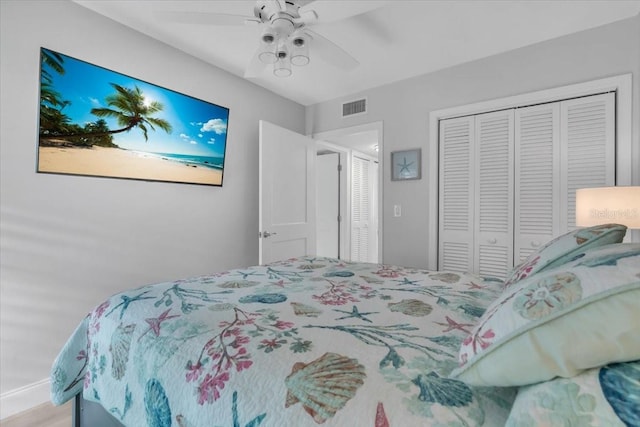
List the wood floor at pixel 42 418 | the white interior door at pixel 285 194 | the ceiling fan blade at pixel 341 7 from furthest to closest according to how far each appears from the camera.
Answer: the white interior door at pixel 285 194 → the wood floor at pixel 42 418 → the ceiling fan blade at pixel 341 7

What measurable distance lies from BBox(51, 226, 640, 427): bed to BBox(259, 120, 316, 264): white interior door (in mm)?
1667

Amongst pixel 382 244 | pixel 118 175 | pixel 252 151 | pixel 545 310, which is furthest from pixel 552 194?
pixel 118 175

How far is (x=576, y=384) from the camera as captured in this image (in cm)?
50

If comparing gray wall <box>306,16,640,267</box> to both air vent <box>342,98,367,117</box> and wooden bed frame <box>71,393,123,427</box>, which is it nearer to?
air vent <box>342,98,367,117</box>

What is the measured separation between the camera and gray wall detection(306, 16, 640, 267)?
2.18m

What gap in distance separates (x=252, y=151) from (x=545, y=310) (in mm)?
2968

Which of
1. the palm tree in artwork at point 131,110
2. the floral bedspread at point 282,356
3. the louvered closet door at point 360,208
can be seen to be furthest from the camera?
the louvered closet door at point 360,208

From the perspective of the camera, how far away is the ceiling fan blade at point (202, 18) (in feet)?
5.23

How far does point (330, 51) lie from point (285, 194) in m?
1.65

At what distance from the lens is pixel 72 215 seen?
78.2 inches

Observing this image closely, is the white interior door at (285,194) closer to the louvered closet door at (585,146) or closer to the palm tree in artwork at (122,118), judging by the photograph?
the palm tree in artwork at (122,118)

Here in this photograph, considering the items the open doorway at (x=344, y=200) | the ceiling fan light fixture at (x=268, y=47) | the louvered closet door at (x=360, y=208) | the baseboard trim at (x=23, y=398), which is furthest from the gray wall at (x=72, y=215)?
the louvered closet door at (x=360, y=208)

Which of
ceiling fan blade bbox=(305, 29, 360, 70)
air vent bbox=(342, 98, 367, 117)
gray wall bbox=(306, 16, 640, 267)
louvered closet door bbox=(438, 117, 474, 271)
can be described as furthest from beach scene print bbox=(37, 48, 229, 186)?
louvered closet door bbox=(438, 117, 474, 271)

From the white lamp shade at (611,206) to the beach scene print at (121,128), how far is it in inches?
109
